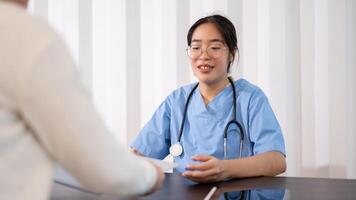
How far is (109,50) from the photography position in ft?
6.40

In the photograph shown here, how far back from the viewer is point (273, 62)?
69.7 inches

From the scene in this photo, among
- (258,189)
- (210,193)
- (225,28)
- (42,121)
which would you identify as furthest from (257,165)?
(42,121)

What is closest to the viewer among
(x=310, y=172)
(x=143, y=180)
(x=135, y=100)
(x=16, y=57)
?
(x=16, y=57)

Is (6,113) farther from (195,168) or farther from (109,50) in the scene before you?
(109,50)

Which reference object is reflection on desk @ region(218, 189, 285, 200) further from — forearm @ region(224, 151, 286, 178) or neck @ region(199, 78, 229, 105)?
neck @ region(199, 78, 229, 105)

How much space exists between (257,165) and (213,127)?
0.32 meters

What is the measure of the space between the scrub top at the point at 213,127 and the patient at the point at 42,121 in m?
0.96

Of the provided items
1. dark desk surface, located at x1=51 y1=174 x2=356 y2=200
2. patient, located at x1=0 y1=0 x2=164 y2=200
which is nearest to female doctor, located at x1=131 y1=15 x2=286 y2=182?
dark desk surface, located at x1=51 y1=174 x2=356 y2=200

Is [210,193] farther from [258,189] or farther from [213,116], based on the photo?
[213,116]

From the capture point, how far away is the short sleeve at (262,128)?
4.49 feet

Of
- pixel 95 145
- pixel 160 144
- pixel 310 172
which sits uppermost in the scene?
pixel 95 145

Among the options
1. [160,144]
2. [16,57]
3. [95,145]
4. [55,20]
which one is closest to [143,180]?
[95,145]

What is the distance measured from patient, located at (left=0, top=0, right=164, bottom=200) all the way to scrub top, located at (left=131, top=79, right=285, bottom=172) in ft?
3.17

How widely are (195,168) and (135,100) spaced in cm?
92
